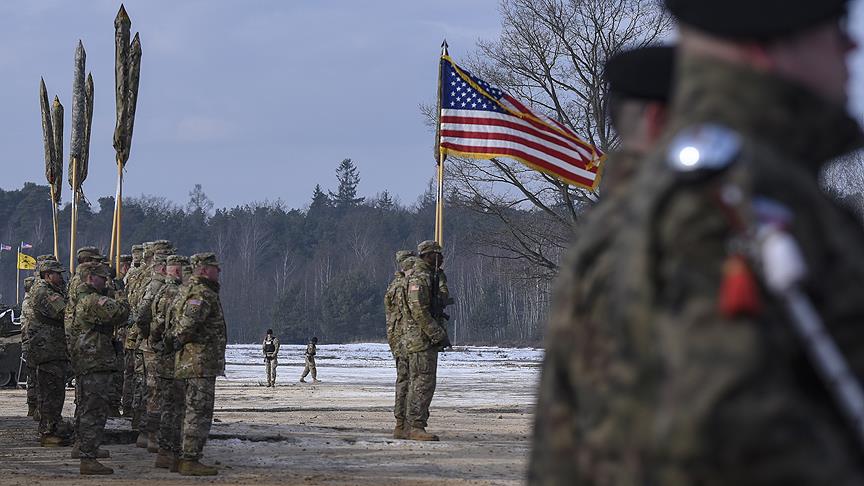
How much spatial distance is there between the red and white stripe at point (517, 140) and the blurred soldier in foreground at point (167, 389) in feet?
21.8

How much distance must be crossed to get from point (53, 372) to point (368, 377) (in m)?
22.4

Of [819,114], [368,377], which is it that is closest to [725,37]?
[819,114]

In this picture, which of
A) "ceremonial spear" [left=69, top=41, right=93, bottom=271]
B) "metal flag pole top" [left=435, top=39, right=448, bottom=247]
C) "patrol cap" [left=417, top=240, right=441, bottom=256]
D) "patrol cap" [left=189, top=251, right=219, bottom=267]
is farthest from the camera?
"ceremonial spear" [left=69, top=41, right=93, bottom=271]

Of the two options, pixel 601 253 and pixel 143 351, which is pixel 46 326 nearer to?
pixel 143 351

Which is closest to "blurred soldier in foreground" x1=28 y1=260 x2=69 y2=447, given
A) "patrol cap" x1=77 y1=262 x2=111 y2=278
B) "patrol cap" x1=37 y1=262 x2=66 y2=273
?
"patrol cap" x1=37 y1=262 x2=66 y2=273

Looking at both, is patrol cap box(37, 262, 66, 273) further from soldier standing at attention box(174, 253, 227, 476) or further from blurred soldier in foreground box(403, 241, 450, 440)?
blurred soldier in foreground box(403, 241, 450, 440)

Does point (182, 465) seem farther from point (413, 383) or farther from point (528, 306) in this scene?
point (528, 306)

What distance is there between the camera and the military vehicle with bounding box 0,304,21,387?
27984 mm

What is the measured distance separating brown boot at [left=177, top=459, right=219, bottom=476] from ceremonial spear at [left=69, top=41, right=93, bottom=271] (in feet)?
35.8

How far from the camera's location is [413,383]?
50.5ft

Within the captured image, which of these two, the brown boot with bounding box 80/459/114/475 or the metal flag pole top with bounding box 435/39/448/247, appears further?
the metal flag pole top with bounding box 435/39/448/247

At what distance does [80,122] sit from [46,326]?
7889 millimetres

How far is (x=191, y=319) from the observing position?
11.9 m

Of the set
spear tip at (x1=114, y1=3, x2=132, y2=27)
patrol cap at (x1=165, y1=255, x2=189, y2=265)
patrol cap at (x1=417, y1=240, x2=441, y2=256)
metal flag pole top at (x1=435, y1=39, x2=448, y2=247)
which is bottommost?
patrol cap at (x1=165, y1=255, x2=189, y2=265)
